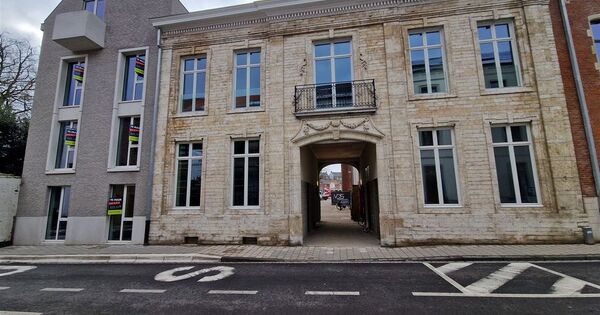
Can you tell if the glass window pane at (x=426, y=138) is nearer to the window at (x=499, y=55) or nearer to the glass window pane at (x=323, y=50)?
the window at (x=499, y=55)

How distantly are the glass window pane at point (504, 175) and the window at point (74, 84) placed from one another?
17778 millimetres

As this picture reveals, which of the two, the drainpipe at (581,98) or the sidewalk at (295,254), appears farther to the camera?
the drainpipe at (581,98)

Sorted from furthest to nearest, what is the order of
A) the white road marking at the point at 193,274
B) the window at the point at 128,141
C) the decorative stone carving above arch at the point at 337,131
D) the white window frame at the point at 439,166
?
the window at the point at 128,141
the decorative stone carving above arch at the point at 337,131
the white window frame at the point at 439,166
the white road marking at the point at 193,274

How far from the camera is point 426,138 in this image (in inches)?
394

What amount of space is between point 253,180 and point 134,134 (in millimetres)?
5702

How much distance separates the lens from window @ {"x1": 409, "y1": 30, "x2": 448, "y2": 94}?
1030 cm

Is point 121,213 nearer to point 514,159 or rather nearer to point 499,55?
point 514,159

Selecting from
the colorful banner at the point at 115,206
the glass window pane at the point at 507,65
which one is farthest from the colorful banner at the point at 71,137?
the glass window pane at the point at 507,65

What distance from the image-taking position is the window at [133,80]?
1269 cm

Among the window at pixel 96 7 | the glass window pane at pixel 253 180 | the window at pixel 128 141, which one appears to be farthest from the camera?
the window at pixel 96 7


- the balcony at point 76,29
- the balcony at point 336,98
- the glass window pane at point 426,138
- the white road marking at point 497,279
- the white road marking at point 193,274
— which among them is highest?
the balcony at point 76,29

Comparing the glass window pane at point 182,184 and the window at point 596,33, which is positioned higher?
the window at point 596,33

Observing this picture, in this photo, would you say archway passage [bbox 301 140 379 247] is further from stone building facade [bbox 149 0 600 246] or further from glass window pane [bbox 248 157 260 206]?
glass window pane [bbox 248 157 260 206]

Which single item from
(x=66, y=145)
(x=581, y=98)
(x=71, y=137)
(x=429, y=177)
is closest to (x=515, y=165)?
(x=429, y=177)
